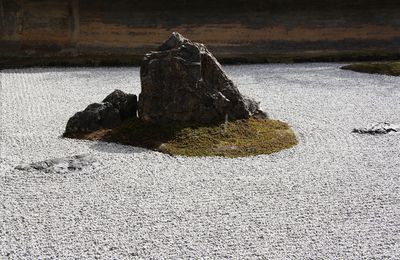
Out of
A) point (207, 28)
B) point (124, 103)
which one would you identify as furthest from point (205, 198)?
point (207, 28)

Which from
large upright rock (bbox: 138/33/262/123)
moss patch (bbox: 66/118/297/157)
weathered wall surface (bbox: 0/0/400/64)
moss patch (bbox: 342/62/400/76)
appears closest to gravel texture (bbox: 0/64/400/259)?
moss patch (bbox: 66/118/297/157)

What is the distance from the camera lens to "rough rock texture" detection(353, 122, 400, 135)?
25.8 ft

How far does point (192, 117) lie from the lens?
7.48 metres

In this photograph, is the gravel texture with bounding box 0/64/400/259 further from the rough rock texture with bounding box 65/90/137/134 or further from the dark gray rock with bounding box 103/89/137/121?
the dark gray rock with bounding box 103/89/137/121

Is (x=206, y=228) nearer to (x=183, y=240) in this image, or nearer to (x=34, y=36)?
(x=183, y=240)

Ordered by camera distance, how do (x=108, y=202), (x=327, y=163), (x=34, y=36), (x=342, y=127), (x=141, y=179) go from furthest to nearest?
(x=34, y=36)
(x=342, y=127)
(x=327, y=163)
(x=141, y=179)
(x=108, y=202)

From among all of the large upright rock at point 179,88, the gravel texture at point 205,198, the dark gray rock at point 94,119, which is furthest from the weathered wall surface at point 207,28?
the large upright rock at point 179,88

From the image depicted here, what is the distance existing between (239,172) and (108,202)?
1594 millimetres

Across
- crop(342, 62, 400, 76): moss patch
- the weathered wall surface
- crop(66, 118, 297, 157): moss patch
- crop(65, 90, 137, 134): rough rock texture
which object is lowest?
crop(66, 118, 297, 157): moss patch

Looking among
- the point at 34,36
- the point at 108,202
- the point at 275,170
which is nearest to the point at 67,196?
the point at 108,202

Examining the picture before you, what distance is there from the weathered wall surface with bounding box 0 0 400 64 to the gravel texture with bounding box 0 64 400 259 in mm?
5692

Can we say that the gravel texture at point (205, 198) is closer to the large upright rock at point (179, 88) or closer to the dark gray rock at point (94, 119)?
the dark gray rock at point (94, 119)

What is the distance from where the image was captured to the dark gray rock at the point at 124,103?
25.6 ft

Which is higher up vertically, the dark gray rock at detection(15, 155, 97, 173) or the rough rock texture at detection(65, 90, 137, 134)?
the rough rock texture at detection(65, 90, 137, 134)
